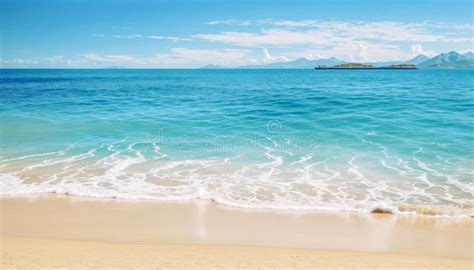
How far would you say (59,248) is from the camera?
664 centimetres

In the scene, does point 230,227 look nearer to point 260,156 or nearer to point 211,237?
point 211,237

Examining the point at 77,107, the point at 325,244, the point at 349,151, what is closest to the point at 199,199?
the point at 325,244

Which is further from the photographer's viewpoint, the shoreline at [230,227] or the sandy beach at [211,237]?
the shoreline at [230,227]

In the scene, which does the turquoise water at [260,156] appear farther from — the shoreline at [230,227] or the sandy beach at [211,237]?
the sandy beach at [211,237]

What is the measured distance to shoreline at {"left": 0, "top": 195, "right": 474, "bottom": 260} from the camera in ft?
24.3

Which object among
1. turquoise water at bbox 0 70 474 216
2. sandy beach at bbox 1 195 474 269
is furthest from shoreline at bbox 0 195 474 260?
turquoise water at bbox 0 70 474 216

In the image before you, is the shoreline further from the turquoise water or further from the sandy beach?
the turquoise water

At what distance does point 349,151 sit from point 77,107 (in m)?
26.4

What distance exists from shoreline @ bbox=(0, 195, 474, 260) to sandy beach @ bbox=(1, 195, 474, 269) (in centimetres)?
2

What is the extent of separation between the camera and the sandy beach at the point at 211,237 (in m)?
6.09

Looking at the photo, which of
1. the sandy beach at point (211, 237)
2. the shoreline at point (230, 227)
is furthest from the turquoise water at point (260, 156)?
the sandy beach at point (211, 237)

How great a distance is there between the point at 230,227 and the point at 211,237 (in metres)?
0.70

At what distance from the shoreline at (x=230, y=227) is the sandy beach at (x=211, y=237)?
0.02 m

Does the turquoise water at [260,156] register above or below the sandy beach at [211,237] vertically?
above
